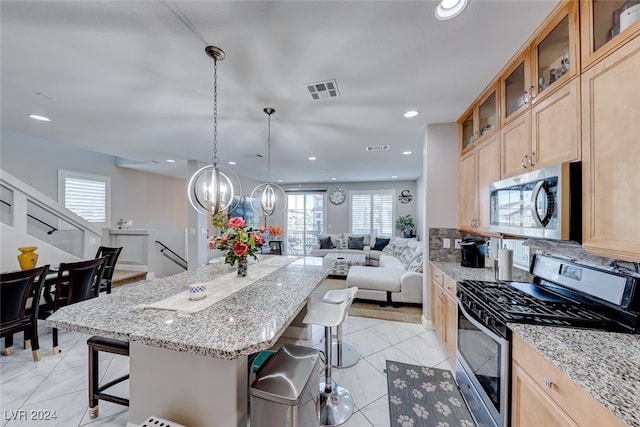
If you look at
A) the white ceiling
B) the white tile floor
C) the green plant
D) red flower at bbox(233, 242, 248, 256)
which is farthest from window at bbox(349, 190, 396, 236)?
red flower at bbox(233, 242, 248, 256)

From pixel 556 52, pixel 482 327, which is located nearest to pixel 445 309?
pixel 482 327

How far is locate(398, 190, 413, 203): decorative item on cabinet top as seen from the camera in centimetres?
779

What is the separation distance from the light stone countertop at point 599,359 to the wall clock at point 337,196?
7188mm

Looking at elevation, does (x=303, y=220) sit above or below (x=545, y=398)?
above

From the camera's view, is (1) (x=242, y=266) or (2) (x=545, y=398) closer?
(2) (x=545, y=398)

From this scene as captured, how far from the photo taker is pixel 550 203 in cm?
131

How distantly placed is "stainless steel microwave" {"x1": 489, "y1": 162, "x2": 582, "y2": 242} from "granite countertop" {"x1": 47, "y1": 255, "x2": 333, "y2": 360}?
1479 mm

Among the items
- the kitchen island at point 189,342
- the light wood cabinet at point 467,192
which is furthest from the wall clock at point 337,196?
the kitchen island at point 189,342

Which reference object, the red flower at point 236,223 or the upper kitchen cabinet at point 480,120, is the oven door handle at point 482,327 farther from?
the red flower at point 236,223

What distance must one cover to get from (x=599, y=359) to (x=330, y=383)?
1603mm

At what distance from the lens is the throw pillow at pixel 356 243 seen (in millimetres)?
7355

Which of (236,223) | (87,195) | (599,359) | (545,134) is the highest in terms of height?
(545,134)

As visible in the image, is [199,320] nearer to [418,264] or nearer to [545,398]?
[545,398]

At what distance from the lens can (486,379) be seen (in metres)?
1.54
